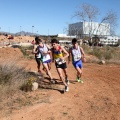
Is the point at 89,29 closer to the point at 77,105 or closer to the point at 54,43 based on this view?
the point at 54,43

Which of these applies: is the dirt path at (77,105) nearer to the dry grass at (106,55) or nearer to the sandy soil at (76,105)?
the sandy soil at (76,105)

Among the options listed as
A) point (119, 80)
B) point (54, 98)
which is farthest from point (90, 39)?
point (54, 98)

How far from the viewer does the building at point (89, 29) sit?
160 feet

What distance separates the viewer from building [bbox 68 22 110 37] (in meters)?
48.8

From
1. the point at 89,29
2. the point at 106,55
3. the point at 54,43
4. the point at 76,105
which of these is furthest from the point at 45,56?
the point at 89,29

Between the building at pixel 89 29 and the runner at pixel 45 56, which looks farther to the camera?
the building at pixel 89 29

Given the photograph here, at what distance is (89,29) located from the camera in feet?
166

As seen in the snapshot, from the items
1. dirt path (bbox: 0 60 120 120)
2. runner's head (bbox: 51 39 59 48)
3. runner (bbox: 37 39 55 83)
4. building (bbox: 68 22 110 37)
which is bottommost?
dirt path (bbox: 0 60 120 120)

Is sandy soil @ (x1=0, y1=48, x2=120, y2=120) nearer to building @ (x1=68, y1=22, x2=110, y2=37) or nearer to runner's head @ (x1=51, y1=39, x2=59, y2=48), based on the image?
runner's head @ (x1=51, y1=39, x2=59, y2=48)

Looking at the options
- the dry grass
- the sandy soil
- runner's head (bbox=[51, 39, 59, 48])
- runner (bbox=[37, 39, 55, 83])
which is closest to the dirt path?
the sandy soil

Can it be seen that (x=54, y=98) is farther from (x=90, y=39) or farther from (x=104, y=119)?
(x=90, y=39)

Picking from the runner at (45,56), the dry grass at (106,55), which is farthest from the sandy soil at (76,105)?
the dry grass at (106,55)

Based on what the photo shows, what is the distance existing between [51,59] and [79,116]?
137 inches

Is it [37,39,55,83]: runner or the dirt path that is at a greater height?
[37,39,55,83]: runner
